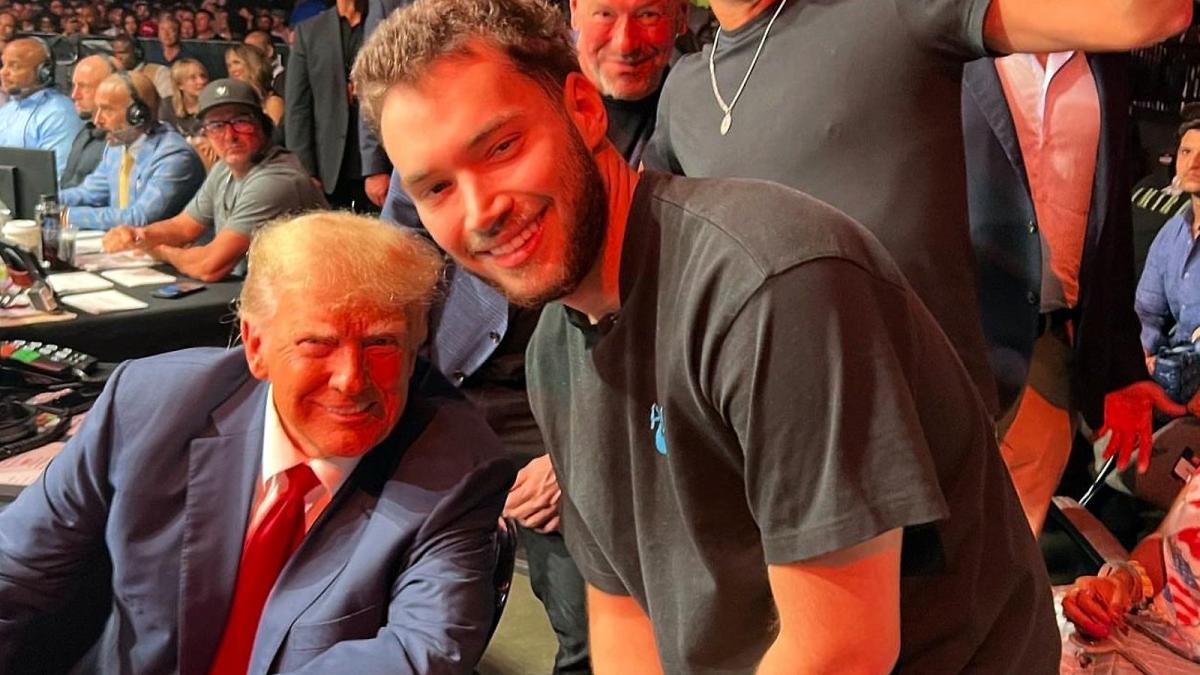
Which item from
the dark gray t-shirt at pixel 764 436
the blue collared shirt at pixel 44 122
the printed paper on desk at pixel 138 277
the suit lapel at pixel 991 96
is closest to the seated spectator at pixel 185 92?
the blue collared shirt at pixel 44 122

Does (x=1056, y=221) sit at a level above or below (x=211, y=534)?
above

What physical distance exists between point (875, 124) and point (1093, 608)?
0.96 metres

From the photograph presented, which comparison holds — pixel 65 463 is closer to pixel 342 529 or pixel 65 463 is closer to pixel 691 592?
pixel 342 529

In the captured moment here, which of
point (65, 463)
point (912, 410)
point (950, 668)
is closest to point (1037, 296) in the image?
point (950, 668)

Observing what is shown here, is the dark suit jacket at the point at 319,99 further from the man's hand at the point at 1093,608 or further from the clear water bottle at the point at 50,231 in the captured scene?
the man's hand at the point at 1093,608

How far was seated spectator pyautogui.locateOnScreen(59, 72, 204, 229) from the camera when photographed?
12.5 ft

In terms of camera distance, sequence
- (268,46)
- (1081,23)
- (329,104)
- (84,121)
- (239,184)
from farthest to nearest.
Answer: (268,46) < (84,121) < (329,104) < (239,184) < (1081,23)

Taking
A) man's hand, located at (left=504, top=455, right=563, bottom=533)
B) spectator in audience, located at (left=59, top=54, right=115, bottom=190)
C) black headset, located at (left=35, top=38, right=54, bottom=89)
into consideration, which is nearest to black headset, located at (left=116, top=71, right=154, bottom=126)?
spectator in audience, located at (left=59, top=54, right=115, bottom=190)

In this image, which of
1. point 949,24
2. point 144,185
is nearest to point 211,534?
point 949,24

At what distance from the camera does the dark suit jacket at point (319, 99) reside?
429 centimetres

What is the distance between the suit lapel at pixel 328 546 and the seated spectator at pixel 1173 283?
183 centimetres

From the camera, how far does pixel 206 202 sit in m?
3.57

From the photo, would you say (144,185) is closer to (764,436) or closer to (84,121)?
(84,121)

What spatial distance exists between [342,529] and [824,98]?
84 cm
